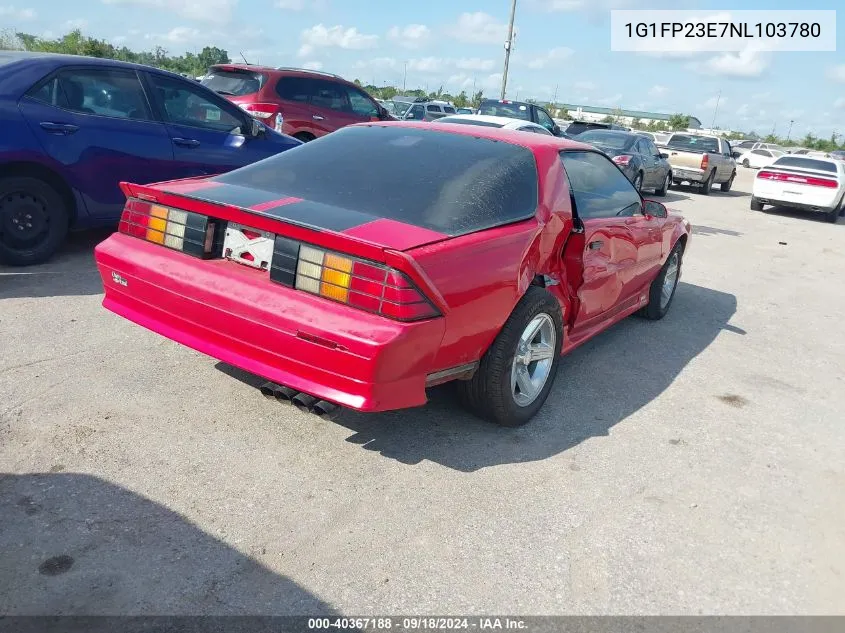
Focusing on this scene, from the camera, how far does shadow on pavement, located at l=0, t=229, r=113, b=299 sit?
4.98m

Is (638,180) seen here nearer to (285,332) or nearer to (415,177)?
(415,177)

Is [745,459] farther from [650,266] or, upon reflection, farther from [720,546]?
[650,266]

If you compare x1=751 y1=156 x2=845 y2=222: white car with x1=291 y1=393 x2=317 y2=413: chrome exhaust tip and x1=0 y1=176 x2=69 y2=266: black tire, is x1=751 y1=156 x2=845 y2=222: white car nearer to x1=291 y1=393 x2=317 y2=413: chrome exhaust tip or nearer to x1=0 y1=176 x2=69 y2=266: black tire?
x1=0 y1=176 x2=69 y2=266: black tire

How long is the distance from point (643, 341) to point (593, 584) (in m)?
3.23

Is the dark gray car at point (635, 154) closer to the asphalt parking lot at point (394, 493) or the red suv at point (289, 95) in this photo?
the red suv at point (289, 95)

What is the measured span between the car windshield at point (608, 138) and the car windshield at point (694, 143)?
4.94 meters

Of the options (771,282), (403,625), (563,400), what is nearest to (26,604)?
(403,625)

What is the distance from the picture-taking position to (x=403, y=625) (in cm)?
227

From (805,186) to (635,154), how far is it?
4.22 metres

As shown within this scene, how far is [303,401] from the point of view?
3014mm

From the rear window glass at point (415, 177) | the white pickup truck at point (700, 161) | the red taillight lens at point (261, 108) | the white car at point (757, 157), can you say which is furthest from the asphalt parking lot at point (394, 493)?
the white car at point (757, 157)

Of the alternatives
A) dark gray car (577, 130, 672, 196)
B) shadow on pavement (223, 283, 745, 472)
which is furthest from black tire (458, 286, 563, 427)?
dark gray car (577, 130, 672, 196)

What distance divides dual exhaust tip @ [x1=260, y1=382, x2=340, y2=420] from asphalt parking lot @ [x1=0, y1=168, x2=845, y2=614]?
285mm

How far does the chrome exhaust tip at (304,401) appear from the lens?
301 centimetres
